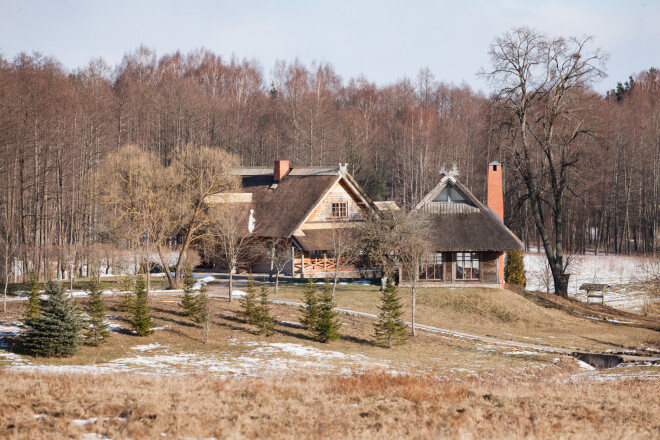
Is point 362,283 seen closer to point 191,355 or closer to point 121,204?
point 121,204

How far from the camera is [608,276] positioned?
169ft

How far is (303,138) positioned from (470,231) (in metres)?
31.6

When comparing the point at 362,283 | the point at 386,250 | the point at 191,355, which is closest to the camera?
the point at 191,355

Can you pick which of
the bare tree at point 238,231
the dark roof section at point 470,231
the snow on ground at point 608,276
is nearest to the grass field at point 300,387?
the bare tree at point 238,231

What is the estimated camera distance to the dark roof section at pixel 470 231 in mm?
36594

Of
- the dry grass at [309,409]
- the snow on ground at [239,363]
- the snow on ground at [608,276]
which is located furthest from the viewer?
the snow on ground at [608,276]

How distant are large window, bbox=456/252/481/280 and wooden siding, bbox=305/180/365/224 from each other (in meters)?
6.71

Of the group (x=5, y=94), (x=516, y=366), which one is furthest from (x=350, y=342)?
(x=5, y=94)

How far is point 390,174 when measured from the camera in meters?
72.6

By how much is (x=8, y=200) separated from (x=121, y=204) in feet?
38.7

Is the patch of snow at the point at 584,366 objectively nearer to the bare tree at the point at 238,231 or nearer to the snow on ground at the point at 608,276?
the bare tree at the point at 238,231

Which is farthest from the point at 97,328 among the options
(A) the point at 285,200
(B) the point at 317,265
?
(A) the point at 285,200

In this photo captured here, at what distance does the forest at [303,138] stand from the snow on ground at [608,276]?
2.75 m

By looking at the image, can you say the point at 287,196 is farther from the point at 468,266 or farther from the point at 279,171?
the point at 468,266
